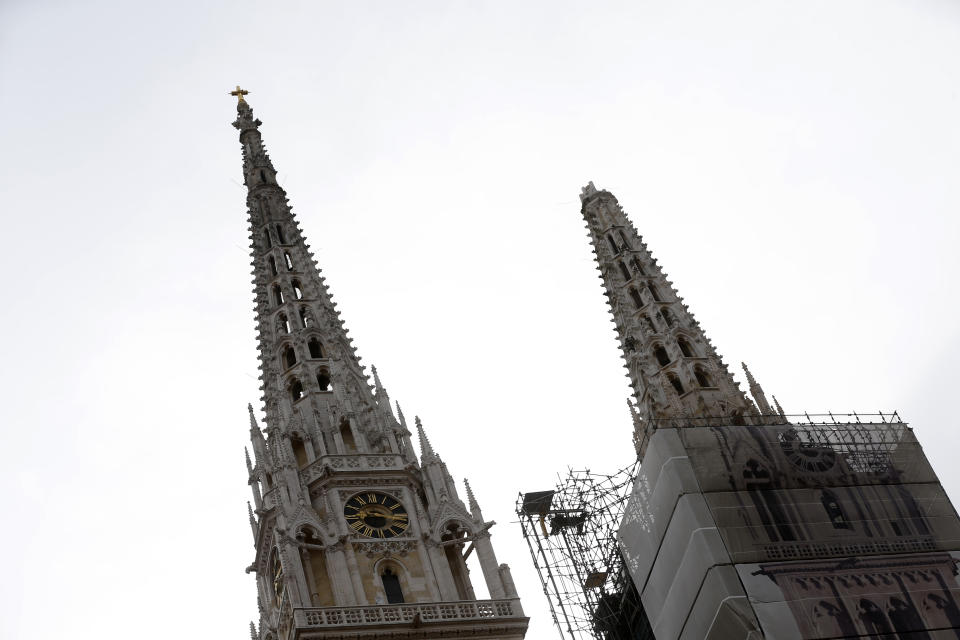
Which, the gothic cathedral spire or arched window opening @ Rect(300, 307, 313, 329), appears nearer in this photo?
the gothic cathedral spire

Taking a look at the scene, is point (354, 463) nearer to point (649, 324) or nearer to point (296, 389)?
point (296, 389)

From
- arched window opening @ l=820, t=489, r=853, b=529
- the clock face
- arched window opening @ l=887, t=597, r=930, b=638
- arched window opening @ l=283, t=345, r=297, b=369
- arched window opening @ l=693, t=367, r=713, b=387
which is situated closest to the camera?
arched window opening @ l=887, t=597, r=930, b=638

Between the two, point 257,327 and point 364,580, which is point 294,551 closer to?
point 364,580

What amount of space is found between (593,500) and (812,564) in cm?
1391

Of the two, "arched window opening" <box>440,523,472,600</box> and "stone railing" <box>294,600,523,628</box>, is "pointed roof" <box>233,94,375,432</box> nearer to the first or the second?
"arched window opening" <box>440,523,472,600</box>

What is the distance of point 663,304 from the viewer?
72.6m

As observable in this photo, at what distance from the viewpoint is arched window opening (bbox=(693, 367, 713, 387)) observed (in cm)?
6831

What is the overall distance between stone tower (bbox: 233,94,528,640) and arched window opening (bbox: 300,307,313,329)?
0.09m

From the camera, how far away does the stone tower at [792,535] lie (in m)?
49.7

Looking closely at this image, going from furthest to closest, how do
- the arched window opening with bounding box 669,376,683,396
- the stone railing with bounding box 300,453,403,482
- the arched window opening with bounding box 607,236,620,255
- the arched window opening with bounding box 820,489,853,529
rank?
the arched window opening with bounding box 607,236,620,255, the arched window opening with bounding box 669,376,683,396, the stone railing with bounding box 300,453,403,482, the arched window opening with bounding box 820,489,853,529

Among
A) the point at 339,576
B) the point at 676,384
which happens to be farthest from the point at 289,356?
the point at 676,384

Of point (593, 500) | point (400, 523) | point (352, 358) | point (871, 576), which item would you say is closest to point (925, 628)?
point (871, 576)

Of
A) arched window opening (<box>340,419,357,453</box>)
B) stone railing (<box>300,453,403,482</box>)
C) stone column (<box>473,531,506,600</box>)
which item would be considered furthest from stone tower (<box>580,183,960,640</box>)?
arched window opening (<box>340,419,357,453</box>)

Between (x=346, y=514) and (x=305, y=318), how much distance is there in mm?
14455
